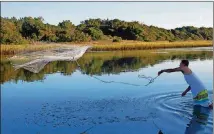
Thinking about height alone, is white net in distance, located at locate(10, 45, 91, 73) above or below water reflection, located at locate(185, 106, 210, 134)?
above

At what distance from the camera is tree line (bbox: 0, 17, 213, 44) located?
153 feet

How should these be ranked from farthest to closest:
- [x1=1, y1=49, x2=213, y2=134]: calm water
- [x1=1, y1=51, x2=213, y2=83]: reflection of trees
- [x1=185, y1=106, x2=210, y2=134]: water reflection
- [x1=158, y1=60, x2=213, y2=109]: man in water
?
[x1=1, y1=51, x2=213, y2=83]: reflection of trees < [x1=158, y1=60, x2=213, y2=109]: man in water < [x1=1, y1=49, x2=213, y2=134]: calm water < [x1=185, y1=106, x2=210, y2=134]: water reflection

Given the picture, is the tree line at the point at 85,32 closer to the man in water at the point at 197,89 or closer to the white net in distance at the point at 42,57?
the white net in distance at the point at 42,57

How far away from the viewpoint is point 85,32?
176 ft

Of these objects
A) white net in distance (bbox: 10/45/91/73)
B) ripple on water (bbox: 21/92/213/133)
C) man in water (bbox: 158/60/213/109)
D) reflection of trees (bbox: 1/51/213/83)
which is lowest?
reflection of trees (bbox: 1/51/213/83)

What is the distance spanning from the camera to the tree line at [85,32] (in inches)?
1837

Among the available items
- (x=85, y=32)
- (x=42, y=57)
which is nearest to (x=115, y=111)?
(x=42, y=57)

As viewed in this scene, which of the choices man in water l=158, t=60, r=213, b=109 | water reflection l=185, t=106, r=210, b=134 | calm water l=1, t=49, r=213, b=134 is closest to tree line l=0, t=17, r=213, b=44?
calm water l=1, t=49, r=213, b=134

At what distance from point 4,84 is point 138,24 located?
167 ft

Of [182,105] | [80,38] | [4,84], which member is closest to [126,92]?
[182,105]

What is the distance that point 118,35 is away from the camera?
59.4 m

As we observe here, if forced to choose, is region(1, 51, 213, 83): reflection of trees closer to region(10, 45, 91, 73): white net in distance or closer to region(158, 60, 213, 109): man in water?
region(10, 45, 91, 73): white net in distance

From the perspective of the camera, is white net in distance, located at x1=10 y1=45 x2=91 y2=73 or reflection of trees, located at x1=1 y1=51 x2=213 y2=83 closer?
white net in distance, located at x1=10 y1=45 x2=91 y2=73

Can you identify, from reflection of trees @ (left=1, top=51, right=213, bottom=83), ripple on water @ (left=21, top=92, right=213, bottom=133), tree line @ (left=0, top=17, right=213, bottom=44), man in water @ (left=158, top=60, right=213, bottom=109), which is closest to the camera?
ripple on water @ (left=21, top=92, right=213, bottom=133)
